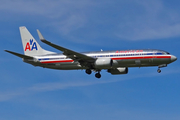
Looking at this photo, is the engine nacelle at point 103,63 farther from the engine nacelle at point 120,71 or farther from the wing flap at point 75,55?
the engine nacelle at point 120,71

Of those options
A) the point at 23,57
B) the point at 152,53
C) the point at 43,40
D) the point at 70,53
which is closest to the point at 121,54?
the point at 152,53

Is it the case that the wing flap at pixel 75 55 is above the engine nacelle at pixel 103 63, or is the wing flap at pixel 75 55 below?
above

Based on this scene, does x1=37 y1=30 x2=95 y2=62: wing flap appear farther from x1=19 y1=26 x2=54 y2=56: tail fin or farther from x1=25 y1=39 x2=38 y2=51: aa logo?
x1=25 y1=39 x2=38 y2=51: aa logo

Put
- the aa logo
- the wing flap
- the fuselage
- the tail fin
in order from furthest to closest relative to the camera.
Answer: the aa logo
the tail fin
the fuselage
the wing flap

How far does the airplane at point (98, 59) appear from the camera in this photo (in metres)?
49.7

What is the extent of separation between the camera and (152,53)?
49906 mm

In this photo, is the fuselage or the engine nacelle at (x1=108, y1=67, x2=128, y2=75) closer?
the fuselage

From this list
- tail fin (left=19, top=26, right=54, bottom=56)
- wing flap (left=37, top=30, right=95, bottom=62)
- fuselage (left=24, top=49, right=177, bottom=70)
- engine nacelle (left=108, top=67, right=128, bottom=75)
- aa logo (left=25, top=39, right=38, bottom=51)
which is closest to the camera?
wing flap (left=37, top=30, right=95, bottom=62)

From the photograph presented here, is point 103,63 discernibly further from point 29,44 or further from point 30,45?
point 29,44

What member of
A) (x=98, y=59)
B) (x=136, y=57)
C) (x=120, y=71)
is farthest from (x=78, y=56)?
(x=120, y=71)

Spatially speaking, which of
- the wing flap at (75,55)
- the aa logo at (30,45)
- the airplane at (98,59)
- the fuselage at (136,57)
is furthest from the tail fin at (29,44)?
the fuselage at (136,57)

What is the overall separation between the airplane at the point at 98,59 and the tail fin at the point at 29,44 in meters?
0.22

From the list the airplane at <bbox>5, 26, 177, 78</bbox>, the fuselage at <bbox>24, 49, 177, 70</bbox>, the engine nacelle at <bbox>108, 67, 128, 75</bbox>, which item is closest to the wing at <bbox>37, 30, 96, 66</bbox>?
the airplane at <bbox>5, 26, 177, 78</bbox>

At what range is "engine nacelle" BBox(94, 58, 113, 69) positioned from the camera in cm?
5003
